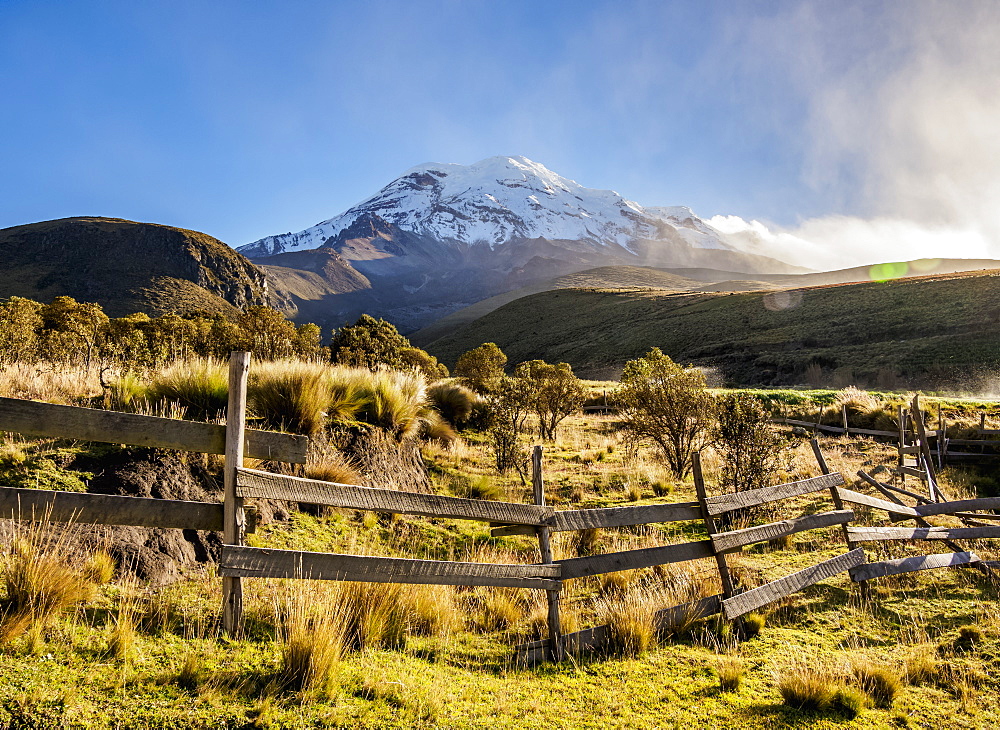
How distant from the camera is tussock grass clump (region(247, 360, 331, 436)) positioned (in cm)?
757

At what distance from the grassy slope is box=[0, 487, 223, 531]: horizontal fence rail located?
5025cm

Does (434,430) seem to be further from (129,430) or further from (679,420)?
(129,430)

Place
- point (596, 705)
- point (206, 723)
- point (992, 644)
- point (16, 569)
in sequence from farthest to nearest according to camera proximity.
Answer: point (992, 644) → point (596, 705) → point (16, 569) → point (206, 723)

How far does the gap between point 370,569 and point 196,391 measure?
4.89 metres

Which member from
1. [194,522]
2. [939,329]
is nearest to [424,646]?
[194,522]

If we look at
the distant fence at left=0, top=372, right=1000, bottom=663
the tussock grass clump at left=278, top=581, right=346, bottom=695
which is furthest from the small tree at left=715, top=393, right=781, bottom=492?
the tussock grass clump at left=278, top=581, right=346, bottom=695

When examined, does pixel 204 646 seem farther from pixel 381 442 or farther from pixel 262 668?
pixel 381 442

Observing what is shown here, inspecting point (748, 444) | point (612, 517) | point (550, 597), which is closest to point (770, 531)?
point (612, 517)

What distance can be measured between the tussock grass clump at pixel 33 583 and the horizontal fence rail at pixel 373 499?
116 centimetres

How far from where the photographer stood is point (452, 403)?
14.8 m

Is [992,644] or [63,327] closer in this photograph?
[992,644]

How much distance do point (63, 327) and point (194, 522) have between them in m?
30.2

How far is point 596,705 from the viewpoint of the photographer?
3.51m

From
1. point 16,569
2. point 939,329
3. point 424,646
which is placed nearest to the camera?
point 16,569
